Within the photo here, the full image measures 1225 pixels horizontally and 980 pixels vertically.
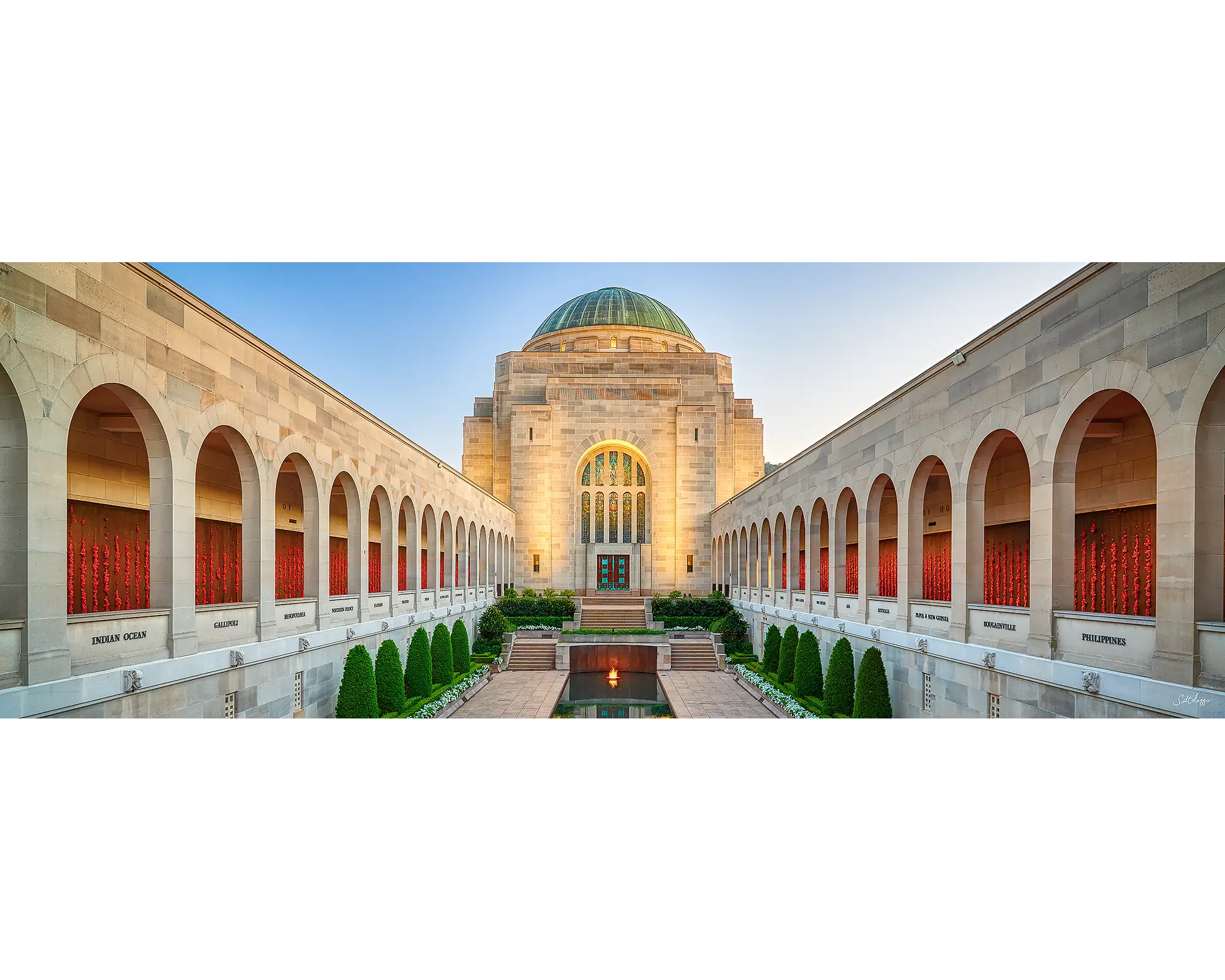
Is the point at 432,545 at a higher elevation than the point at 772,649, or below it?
higher

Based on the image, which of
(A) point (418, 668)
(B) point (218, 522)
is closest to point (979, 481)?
(A) point (418, 668)

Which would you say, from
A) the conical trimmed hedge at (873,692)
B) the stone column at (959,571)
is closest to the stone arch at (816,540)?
the conical trimmed hedge at (873,692)

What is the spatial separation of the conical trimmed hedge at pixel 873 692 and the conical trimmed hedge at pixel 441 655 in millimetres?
9582

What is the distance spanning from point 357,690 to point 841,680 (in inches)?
344

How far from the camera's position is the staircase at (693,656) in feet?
72.1

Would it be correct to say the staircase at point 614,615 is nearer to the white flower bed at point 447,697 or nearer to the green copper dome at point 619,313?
the white flower bed at point 447,697

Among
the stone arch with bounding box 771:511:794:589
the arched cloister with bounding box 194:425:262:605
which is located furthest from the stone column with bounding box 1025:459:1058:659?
the arched cloister with bounding box 194:425:262:605

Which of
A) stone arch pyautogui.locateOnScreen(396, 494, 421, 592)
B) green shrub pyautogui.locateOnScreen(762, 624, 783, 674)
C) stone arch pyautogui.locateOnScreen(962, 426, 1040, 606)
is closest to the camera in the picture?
stone arch pyautogui.locateOnScreen(962, 426, 1040, 606)

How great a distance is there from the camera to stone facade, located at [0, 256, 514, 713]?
20.4 ft

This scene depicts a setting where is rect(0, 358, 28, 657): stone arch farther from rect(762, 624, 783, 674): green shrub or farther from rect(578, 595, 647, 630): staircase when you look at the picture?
rect(578, 595, 647, 630): staircase

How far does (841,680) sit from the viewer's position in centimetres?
1275

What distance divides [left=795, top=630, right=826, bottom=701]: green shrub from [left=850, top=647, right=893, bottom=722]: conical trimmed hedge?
2.66 m

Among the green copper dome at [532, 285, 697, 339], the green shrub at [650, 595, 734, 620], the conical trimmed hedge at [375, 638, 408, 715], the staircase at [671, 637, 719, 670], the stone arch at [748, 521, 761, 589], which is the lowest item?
the staircase at [671, 637, 719, 670]
